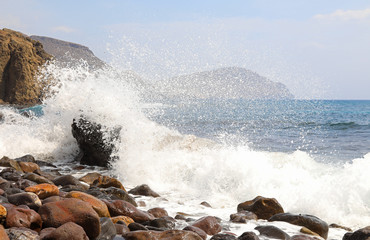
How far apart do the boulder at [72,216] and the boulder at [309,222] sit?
2.50 meters

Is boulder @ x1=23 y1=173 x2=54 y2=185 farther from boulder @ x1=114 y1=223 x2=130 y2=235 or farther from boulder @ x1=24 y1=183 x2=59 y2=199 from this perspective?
boulder @ x1=114 y1=223 x2=130 y2=235

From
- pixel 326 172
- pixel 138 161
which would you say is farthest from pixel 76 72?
pixel 326 172

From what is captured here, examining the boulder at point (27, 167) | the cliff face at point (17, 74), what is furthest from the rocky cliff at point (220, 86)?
the boulder at point (27, 167)

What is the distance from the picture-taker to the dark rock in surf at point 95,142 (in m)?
8.77

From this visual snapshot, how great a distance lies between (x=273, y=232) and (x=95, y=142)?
19.1 ft

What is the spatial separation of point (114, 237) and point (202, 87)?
3978cm

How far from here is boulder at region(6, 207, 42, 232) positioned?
3156mm

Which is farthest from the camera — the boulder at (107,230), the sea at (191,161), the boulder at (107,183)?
the boulder at (107,183)

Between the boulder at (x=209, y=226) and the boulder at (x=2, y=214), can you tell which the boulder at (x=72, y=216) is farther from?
the boulder at (x=209, y=226)

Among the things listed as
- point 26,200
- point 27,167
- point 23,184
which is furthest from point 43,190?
point 27,167

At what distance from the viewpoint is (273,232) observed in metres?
4.12

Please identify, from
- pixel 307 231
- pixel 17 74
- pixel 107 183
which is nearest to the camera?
pixel 307 231

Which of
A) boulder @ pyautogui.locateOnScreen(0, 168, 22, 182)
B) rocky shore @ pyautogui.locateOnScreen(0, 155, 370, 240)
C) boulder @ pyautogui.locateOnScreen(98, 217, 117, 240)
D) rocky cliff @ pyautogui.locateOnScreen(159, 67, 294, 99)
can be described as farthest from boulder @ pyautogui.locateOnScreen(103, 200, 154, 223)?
rocky cliff @ pyautogui.locateOnScreen(159, 67, 294, 99)

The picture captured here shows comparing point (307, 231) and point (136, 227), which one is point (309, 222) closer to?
point (307, 231)
